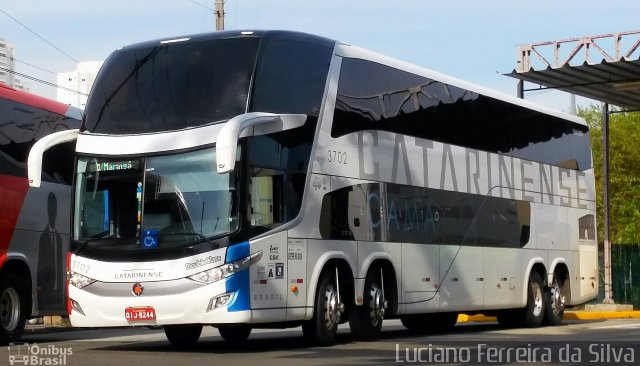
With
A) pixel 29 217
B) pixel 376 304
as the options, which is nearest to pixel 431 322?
pixel 376 304

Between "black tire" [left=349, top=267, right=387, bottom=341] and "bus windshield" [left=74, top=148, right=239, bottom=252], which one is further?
"black tire" [left=349, top=267, right=387, bottom=341]

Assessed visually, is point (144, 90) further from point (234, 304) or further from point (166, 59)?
point (234, 304)

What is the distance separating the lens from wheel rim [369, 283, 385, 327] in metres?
17.8

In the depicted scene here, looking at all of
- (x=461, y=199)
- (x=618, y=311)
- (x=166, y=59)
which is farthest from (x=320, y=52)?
(x=618, y=311)

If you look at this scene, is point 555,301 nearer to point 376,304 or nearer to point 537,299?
point 537,299

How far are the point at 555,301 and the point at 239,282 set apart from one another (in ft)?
37.1

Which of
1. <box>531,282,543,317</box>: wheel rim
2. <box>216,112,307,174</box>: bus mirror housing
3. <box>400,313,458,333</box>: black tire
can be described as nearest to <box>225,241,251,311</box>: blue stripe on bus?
<box>216,112,307,174</box>: bus mirror housing

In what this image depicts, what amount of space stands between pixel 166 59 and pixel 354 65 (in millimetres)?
3058

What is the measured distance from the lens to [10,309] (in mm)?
18781

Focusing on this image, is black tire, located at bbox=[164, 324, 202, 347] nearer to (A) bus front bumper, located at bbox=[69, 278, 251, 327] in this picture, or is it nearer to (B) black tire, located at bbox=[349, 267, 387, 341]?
(A) bus front bumper, located at bbox=[69, 278, 251, 327]

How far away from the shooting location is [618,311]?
32.2m

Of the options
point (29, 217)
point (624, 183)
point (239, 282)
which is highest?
point (624, 183)

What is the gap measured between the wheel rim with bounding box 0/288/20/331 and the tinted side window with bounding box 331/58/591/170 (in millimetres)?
5720

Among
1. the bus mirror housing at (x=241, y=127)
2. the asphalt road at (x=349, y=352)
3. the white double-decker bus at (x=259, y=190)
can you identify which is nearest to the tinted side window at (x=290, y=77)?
the white double-decker bus at (x=259, y=190)
